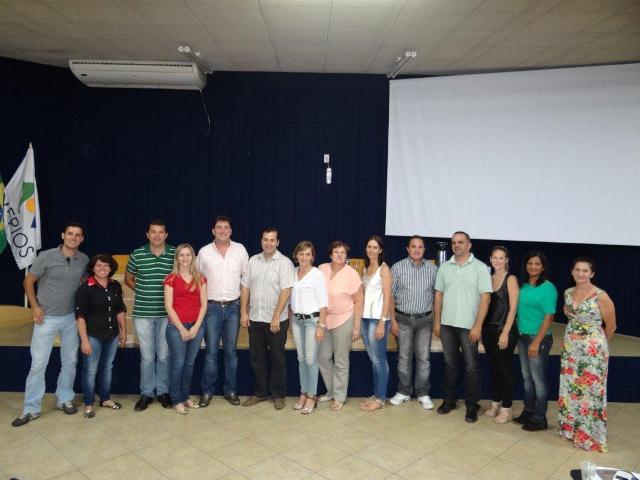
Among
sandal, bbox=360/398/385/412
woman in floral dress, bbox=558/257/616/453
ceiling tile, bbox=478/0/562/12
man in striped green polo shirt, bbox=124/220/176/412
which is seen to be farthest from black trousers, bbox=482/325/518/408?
ceiling tile, bbox=478/0/562/12

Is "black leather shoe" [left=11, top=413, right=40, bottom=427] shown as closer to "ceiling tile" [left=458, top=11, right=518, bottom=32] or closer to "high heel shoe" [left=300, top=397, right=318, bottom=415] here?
"high heel shoe" [left=300, top=397, right=318, bottom=415]

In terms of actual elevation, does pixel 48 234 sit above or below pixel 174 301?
above

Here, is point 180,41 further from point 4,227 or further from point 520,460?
point 520,460

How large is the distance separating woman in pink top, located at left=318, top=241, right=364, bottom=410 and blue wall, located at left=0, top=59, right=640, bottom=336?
2.49 m

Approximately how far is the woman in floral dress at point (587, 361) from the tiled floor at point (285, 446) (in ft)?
0.48

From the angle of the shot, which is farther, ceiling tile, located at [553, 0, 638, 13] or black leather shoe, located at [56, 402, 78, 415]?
ceiling tile, located at [553, 0, 638, 13]

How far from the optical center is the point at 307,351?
11.7 ft

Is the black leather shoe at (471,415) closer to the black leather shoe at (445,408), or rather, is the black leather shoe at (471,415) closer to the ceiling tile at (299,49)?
the black leather shoe at (445,408)

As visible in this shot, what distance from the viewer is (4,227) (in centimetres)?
516

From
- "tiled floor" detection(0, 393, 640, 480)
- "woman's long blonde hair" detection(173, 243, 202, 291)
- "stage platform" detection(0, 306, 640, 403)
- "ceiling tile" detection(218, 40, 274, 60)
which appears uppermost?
"ceiling tile" detection(218, 40, 274, 60)

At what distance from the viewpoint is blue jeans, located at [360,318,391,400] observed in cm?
364

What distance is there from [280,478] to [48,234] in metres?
4.76

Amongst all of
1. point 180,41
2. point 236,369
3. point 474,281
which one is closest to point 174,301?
point 236,369

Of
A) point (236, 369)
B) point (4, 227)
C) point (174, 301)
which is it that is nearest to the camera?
point (174, 301)
